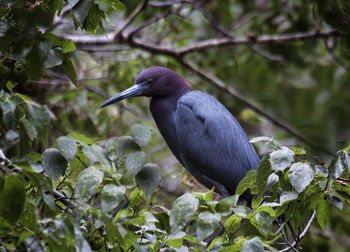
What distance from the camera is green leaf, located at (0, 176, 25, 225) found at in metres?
1.45

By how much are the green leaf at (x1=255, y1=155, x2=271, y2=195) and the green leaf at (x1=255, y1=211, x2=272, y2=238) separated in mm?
132

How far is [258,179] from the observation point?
191 centimetres

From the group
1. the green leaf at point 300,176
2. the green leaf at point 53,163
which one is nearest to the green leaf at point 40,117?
the green leaf at point 53,163

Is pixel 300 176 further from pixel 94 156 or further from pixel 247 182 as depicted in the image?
pixel 94 156

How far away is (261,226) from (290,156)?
28 centimetres

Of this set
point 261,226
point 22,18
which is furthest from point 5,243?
point 261,226

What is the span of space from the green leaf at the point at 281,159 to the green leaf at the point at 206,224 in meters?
0.29

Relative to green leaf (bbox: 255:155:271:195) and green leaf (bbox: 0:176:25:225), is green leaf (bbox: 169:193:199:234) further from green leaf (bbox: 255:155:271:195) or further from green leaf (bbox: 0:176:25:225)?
green leaf (bbox: 0:176:25:225)

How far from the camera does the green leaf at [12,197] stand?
1447mm

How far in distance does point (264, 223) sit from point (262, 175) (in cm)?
21

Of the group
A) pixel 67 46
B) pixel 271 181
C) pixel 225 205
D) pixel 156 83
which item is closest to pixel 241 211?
pixel 225 205

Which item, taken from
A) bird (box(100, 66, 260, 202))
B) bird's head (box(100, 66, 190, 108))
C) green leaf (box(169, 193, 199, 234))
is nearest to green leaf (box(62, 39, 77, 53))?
green leaf (box(169, 193, 199, 234))

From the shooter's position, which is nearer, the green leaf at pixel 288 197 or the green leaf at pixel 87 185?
the green leaf at pixel 87 185

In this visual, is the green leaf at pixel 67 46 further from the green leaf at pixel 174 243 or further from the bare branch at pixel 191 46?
the bare branch at pixel 191 46
